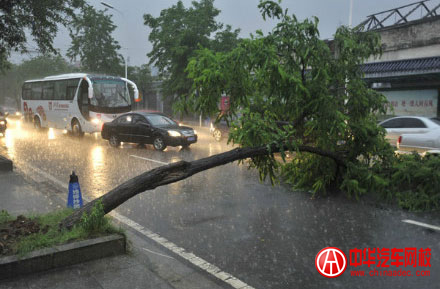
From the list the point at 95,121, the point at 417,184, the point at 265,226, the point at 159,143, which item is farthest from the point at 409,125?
the point at 95,121

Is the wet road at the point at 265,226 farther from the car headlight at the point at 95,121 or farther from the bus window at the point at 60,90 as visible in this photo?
the bus window at the point at 60,90

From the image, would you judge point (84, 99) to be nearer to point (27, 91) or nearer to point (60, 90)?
point (60, 90)

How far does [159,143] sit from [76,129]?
316 inches

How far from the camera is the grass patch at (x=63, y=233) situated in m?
4.47

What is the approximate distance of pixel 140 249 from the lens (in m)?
5.29

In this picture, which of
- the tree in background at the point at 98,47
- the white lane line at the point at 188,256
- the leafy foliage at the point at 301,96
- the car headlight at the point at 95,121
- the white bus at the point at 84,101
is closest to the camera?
the white lane line at the point at 188,256

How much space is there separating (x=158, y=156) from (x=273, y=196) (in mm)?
6705

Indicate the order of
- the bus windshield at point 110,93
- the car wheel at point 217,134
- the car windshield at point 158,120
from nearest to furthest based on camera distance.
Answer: the car windshield at point 158,120
the car wheel at point 217,134
the bus windshield at point 110,93

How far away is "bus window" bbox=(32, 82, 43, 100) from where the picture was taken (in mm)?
25567

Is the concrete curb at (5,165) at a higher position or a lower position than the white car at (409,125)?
lower

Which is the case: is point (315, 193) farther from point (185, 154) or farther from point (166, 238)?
point (185, 154)

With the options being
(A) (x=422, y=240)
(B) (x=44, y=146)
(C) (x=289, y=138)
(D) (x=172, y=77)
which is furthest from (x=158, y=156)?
(D) (x=172, y=77)

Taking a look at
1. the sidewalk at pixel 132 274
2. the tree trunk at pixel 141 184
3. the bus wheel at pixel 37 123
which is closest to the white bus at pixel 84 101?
the bus wheel at pixel 37 123

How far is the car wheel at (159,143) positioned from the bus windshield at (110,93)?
19.9 feet
